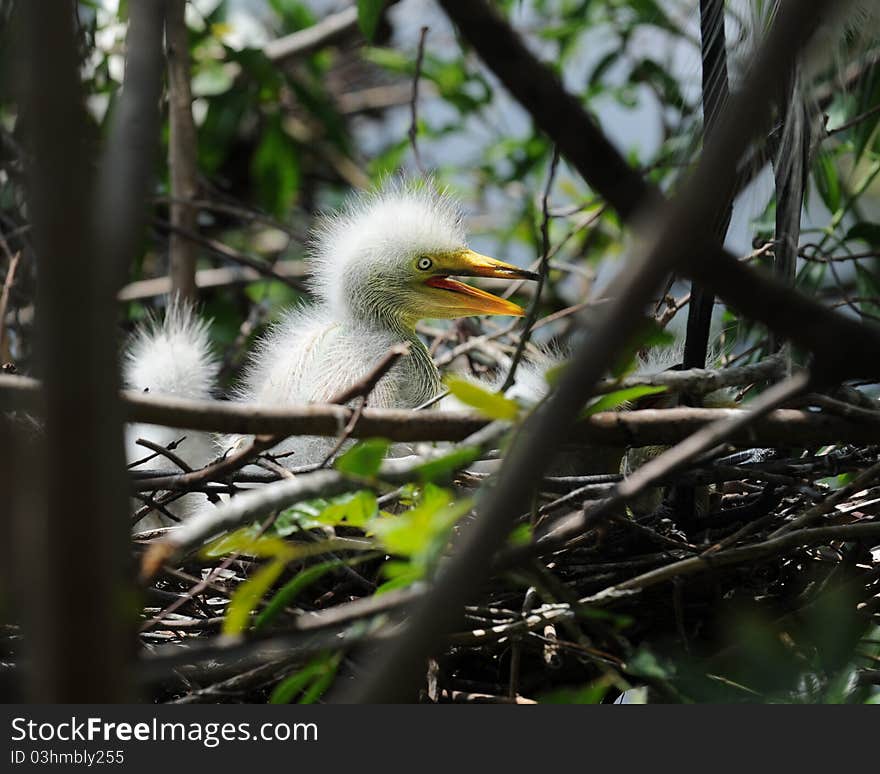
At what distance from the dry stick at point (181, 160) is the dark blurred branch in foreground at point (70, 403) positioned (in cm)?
156

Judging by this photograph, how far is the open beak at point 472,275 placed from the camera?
1766 millimetres

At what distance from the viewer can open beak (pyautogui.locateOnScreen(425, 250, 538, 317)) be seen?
5.79ft

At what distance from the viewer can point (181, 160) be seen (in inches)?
84.4

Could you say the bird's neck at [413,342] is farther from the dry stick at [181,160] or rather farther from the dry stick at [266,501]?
the dry stick at [266,501]

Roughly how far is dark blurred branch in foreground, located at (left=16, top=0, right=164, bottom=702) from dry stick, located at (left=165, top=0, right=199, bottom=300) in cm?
156

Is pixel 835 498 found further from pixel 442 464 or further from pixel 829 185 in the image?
pixel 829 185

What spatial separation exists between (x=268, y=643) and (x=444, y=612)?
14.7 inches

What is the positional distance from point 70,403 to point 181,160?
1.76 m

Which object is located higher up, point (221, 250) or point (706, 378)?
point (221, 250)

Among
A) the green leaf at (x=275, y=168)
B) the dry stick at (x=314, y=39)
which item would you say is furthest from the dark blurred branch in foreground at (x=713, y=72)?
the green leaf at (x=275, y=168)

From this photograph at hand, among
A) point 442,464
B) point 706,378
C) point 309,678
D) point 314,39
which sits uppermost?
point 314,39

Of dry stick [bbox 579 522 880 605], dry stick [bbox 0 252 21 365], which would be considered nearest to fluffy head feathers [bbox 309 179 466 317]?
dry stick [bbox 0 252 21 365]

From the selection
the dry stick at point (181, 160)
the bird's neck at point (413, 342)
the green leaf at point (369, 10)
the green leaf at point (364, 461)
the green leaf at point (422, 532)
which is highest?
the dry stick at point (181, 160)

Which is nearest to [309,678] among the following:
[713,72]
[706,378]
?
[706,378]
